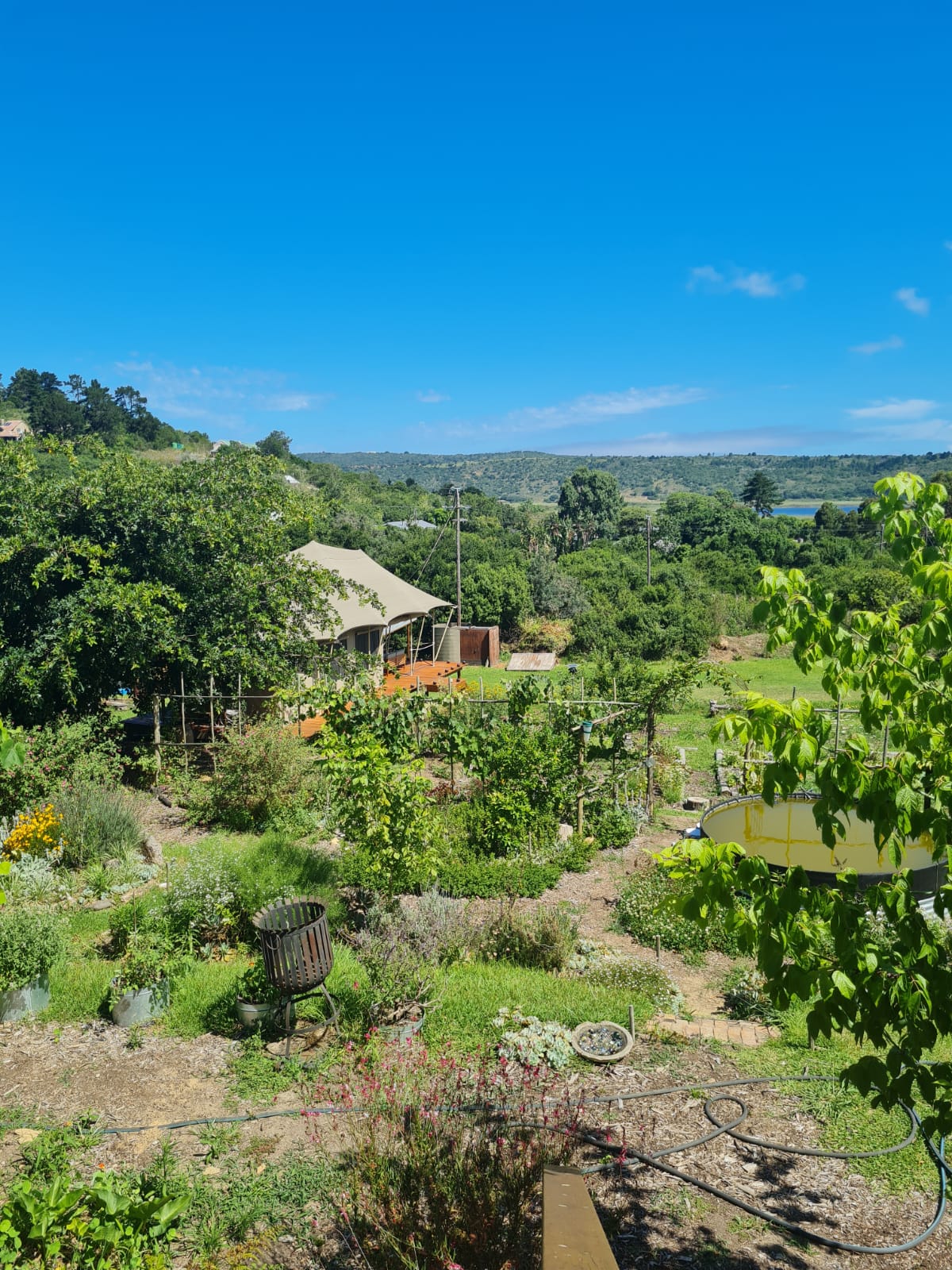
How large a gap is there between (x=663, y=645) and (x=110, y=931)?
25.0 metres

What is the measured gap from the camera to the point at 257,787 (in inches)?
439

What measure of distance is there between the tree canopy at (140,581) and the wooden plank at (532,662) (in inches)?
619

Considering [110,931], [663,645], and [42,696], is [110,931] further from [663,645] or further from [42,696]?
[663,645]

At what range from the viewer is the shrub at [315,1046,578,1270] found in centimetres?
348

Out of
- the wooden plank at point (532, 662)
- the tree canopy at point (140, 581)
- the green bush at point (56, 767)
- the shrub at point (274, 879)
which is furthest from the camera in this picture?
the wooden plank at point (532, 662)

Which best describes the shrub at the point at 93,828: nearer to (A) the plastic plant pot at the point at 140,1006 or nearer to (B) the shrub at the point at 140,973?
(B) the shrub at the point at 140,973

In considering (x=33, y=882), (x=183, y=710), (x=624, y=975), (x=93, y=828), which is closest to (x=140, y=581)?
(x=183, y=710)

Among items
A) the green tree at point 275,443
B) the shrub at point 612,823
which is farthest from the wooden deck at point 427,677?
the green tree at point 275,443

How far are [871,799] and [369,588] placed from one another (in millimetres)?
17810

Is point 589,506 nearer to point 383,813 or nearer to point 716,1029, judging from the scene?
point 383,813

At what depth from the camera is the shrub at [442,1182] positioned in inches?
137

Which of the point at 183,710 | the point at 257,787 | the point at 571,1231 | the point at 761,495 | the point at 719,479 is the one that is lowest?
the point at 257,787

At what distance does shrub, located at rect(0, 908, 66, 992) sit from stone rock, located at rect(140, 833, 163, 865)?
294cm

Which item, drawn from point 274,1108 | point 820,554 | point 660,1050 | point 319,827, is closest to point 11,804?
point 319,827
